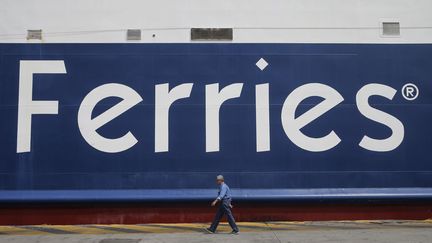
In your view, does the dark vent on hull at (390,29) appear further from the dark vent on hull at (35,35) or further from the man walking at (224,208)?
the dark vent on hull at (35,35)

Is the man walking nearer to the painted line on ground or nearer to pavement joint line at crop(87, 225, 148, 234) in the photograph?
the painted line on ground

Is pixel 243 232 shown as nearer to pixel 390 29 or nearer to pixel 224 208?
pixel 224 208

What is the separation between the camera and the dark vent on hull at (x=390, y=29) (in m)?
9.16

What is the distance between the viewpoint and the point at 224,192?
795 cm

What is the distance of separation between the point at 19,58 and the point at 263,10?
4.68m

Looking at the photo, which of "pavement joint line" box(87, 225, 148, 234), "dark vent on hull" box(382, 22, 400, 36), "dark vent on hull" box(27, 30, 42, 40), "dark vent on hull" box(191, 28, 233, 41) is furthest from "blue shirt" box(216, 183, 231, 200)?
"dark vent on hull" box(27, 30, 42, 40)

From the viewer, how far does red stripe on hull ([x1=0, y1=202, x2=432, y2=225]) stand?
8.70 metres

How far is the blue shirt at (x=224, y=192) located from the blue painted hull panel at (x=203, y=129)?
26.0 inches

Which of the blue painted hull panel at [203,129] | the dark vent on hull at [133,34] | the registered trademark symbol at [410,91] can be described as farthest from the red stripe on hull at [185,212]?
the dark vent on hull at [133,34]

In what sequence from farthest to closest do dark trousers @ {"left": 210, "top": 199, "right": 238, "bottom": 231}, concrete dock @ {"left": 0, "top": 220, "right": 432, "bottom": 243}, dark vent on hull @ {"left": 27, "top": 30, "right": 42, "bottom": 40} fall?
dark vent on hull @ {"left": 27, "top": 30, "right": 42, "bottom": 40} → dark trousers @ {"left": 210, "top": 199, "right": 238, "bottom": 231} → concrete dock @ {"left": 0, "top": 220, "right": 432, "bottom": 243}

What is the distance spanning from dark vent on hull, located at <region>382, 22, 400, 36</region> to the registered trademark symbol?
1.03 m

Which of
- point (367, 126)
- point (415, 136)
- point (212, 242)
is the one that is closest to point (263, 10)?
point (367, 126)

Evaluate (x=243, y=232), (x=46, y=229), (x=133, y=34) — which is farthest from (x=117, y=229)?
(x=133, y=34)

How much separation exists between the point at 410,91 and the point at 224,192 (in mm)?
4129
